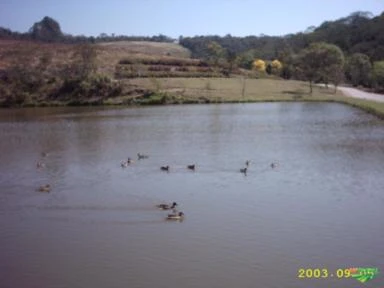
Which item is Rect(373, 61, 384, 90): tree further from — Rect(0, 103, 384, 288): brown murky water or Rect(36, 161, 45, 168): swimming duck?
Rect(36, 161, 45, 168): swimming duck

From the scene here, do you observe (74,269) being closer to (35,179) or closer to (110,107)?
(35,179)

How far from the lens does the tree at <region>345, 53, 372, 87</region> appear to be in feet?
331

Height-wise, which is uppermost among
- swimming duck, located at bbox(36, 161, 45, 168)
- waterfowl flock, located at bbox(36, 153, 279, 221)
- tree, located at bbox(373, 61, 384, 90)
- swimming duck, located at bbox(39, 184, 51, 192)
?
tree, located at bbox(373, 61, 384, 90)

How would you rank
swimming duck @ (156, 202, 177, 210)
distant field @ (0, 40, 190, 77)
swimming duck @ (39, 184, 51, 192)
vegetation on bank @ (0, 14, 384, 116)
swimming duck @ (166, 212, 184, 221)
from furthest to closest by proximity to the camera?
distant field @ (0, 40, 190, 77) → vegetation on bank @ (0, 14, 384, 116) → swimming duck @ (39, 184, 51, 192) → swimming duck @ (156, 202, 177, 210) → swimming duck @ (166, 212, 184, 221)

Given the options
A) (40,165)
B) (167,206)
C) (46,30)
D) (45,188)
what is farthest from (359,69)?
(46,30)

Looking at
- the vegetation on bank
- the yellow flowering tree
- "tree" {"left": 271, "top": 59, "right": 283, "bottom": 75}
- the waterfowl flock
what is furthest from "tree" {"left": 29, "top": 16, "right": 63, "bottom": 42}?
the waterfowl flock

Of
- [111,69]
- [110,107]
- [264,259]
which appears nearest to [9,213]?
[264,259]

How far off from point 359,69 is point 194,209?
281 ft

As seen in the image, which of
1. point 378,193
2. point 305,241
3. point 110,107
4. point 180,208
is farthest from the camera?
point 110,107

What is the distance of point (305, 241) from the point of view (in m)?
20.4

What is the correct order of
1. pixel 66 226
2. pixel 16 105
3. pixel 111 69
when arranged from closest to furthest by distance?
pixel 66 226 → pixel 16 105 → pixel 111 69

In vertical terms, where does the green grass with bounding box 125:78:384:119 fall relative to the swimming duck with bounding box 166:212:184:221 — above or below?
above

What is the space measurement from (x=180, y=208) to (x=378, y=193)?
10.0 m
